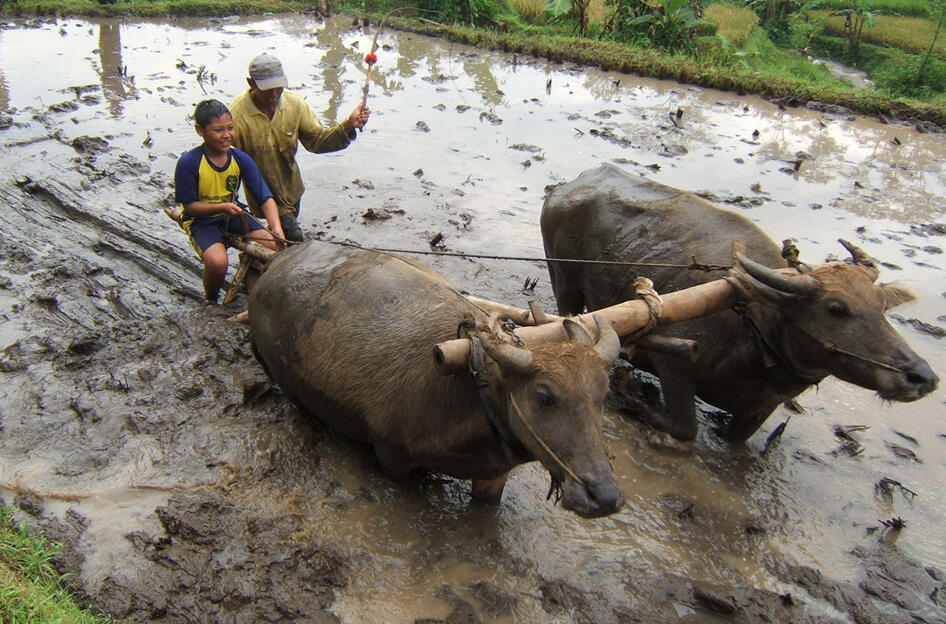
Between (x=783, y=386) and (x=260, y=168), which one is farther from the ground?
(x=260, y=168)

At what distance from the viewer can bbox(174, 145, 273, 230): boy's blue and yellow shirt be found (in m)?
4.41

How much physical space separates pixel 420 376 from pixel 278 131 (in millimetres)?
2919

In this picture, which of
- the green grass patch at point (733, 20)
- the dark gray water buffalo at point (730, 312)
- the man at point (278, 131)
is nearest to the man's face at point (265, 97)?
the man at point (278, 131)

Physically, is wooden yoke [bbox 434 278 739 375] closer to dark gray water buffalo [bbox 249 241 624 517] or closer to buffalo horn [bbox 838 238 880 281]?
dark gray water buffalo [bbox 249 241 624 517]

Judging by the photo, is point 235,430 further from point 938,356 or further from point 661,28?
point 661,28

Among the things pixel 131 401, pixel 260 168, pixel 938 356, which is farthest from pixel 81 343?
pixel 938 356

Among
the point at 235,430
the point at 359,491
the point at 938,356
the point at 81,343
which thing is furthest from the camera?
the point at 938,356

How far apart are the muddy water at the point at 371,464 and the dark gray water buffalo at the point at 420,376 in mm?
405

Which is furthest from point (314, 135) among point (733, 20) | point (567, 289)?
point (733, 20)

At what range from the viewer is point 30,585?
9.02ft

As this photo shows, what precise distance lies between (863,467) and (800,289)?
1749 mm

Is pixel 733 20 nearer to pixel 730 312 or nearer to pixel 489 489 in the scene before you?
pixel 730 312

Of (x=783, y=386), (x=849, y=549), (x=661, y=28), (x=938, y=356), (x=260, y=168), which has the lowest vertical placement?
(x=849, y=549)

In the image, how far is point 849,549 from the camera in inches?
142
